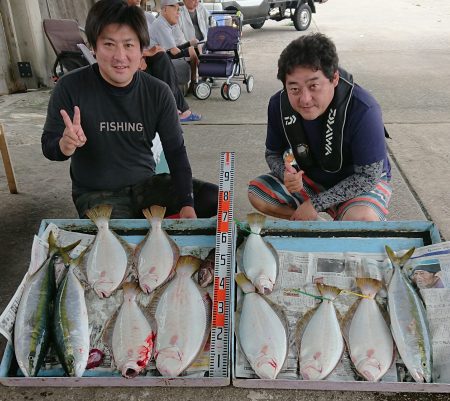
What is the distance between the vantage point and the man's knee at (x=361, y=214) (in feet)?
7.41

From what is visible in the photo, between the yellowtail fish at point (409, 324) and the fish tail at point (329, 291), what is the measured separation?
8.2 inches

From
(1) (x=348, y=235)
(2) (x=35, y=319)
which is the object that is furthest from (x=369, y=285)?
(2) (x=35, y=319)

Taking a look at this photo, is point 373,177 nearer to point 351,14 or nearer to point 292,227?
point 292,227

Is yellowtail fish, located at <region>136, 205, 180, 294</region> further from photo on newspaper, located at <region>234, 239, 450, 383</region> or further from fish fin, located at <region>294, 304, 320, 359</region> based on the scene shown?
fish fin, located at <region>294, 304, 320, 359</region>

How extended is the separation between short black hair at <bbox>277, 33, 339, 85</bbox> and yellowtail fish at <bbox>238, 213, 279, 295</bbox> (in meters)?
0.71

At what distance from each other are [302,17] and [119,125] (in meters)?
10.1

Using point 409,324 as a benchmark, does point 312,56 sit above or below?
above

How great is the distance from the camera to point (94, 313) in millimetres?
1806

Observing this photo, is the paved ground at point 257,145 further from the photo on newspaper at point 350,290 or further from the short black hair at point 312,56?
the short black hair at point 312,56

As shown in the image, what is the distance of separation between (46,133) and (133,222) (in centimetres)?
62

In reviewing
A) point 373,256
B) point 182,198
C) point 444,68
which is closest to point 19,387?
point 182,198

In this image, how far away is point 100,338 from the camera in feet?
5.63

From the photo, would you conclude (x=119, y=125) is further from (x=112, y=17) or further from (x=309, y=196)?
(x=309, y=196)

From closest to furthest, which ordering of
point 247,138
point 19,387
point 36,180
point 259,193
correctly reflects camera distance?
point 19,387, point 259,193, point 36,180, point 247,138
